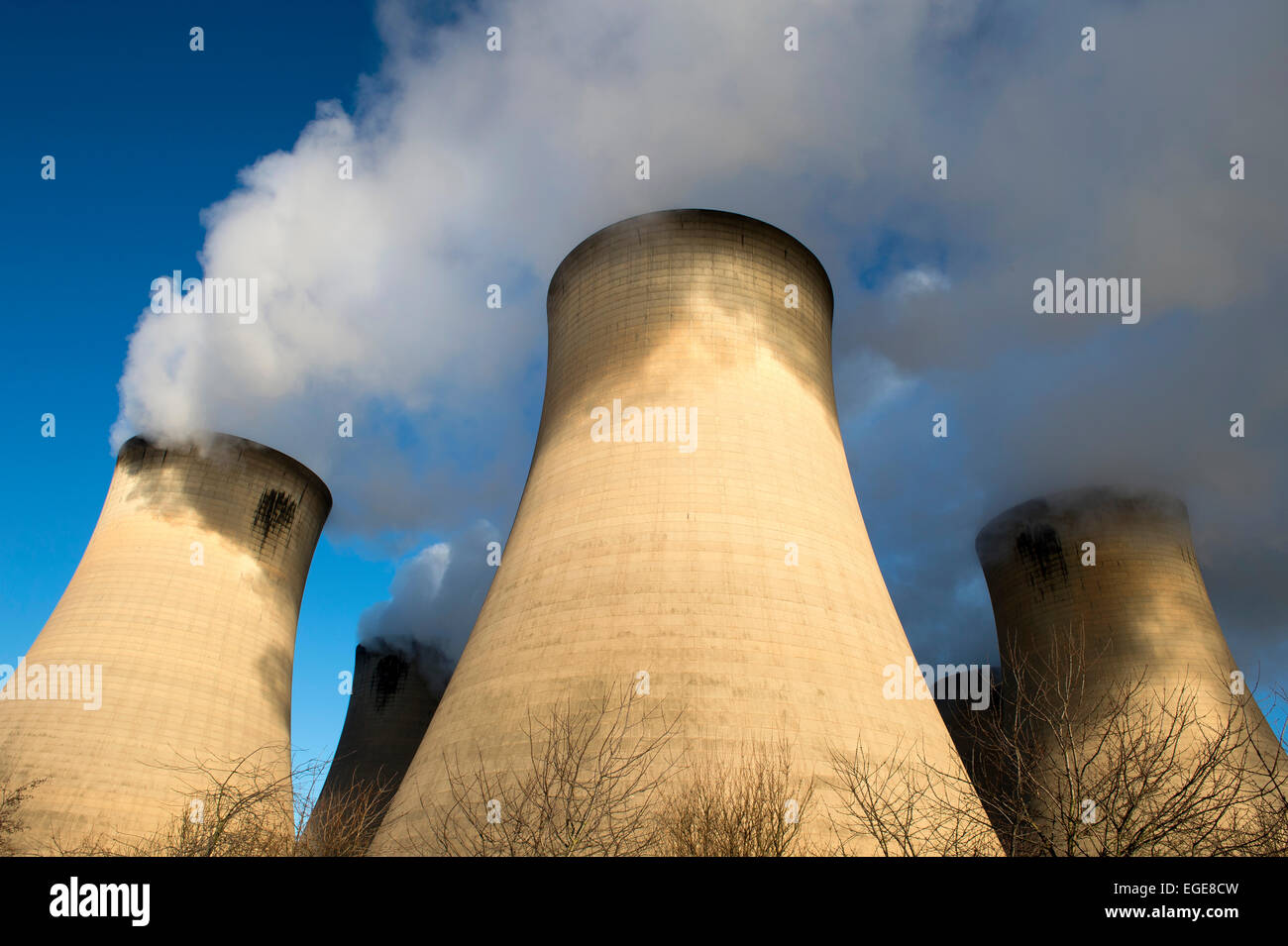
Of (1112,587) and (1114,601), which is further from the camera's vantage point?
(1112,587)

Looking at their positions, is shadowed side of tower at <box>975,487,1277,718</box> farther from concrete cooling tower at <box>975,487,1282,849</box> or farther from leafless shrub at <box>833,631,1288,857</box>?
leafless shrub at <box>833,631,1288,857</box>

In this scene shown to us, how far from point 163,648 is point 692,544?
876 centimetres

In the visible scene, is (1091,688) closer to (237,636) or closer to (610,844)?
(610,844)

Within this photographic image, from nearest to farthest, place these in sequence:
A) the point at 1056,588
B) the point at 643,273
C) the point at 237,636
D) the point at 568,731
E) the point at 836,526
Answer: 1. the point at 568,731
2. the point at 836,526
3. the point at 643,273
4. the point at 237,636
5. the point at 1056,588

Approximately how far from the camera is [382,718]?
20.7 m

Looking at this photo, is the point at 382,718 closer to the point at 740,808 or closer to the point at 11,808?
the point at 11,808

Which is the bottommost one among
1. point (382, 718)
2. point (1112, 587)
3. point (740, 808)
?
point (740, 808)

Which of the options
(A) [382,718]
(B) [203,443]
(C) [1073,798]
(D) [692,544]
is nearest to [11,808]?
(B) [203,443]

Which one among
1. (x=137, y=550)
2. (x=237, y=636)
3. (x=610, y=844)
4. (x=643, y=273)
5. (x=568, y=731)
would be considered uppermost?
(x=643, y=273)

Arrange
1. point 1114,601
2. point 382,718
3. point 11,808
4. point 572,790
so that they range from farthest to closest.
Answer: point 382,718 → point 1114,601 → point 11,808 → point 572,790

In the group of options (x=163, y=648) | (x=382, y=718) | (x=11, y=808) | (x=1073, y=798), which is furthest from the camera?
(x=382, y=718)
